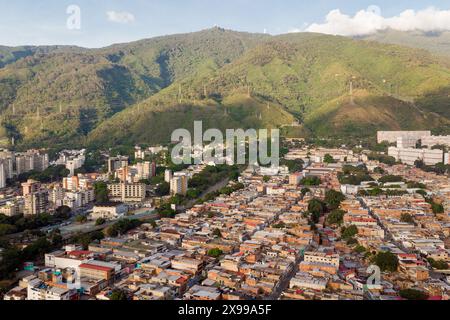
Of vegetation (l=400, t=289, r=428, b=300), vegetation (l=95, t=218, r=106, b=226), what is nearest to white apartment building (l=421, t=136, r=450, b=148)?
vegetation (l=95, t=218, r=106, b=226)

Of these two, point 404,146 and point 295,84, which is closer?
point 404,146

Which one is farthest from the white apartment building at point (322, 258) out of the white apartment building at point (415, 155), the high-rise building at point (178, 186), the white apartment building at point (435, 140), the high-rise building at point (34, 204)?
the white apartment building at point (435, 140)

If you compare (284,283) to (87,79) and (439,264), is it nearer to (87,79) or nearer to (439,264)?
(439,264)

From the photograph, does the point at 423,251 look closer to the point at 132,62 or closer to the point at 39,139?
the point at 39,139

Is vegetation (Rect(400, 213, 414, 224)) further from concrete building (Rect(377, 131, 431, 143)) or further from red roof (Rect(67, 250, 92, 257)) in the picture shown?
concrete building (Rect(377, 131, 431, 143))

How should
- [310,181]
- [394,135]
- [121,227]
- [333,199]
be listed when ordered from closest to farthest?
[121,227] < [333,199] < [310,181] < [394,135]

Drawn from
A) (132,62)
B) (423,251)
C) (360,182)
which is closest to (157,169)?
(360,182)

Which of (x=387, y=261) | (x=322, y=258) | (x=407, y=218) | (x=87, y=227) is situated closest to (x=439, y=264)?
(x=387, y=261)
